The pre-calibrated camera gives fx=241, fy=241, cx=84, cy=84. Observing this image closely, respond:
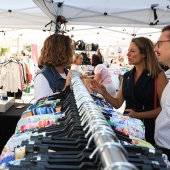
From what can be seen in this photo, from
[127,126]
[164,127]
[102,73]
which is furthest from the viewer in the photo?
[102,73]

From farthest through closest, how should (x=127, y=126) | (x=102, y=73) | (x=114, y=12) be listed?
(x=102, y=73)
(x=114, y=12)
(x=127, y=126)

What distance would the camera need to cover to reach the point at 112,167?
0.42 m

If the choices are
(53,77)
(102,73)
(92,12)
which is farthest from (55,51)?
(102,73)

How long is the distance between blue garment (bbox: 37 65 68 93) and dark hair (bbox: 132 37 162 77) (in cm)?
64

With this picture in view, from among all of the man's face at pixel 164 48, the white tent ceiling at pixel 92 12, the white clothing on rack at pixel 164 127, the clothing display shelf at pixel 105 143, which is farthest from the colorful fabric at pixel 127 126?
the white tent ceiling at pixel 92 12

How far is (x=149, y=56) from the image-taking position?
1.79 metres

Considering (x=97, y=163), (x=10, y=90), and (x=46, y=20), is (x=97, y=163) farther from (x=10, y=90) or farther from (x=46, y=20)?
(x=10, y=90)

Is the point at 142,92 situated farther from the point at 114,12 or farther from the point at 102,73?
the point at 102,73

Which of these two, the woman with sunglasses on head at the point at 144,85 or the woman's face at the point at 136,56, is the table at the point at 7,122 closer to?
the woman with sunglasses on head at the point at 144,85

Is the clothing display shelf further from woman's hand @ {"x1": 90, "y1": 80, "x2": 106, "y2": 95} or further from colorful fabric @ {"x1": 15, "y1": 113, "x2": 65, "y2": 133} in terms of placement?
woman's hand @ {"x1": 90, "y1": 80, "x2": 106, "y2": 95}

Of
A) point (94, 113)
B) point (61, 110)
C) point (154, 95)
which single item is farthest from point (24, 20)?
point (94, 113)

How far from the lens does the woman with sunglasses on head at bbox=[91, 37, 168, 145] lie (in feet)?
5.64

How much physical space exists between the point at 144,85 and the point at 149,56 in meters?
0.22

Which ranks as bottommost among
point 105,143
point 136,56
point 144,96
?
point 144,96
